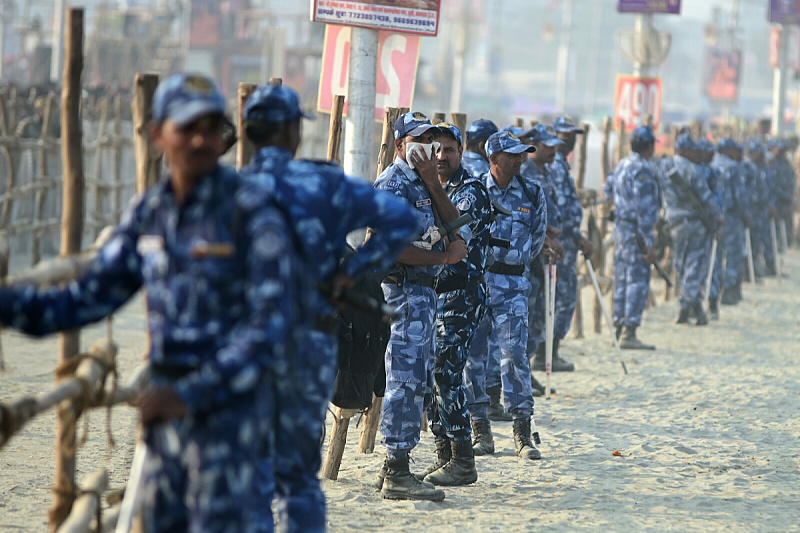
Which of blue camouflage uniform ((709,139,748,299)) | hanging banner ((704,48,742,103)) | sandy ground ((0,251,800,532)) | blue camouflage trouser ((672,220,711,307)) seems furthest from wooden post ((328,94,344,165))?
hanging banner ((704,48,742,103))

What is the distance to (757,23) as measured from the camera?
19050 cm

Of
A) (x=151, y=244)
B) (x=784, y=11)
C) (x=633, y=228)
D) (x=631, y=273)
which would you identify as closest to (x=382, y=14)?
(x=151, y=244)

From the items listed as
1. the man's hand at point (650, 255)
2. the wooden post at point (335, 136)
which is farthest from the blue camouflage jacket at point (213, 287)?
the man's hand at point (650, 255)

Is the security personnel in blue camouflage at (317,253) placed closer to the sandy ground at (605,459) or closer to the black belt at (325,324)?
the black belt at (325,324)

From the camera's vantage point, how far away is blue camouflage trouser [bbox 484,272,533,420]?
22.6ft

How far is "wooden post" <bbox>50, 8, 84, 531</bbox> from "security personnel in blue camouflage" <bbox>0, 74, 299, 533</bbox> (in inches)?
42.7

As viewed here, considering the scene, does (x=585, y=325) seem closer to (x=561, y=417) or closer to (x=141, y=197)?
(x=561, y=417)

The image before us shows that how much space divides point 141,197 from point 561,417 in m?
5.78

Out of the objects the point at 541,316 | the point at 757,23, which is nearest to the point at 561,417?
the point at 541,316

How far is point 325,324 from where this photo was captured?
12.9 ft

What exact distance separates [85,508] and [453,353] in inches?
105

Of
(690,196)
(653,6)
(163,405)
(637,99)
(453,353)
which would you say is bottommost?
(453,353)

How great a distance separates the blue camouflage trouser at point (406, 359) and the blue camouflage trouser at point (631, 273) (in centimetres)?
657

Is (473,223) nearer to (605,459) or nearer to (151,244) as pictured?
(605,459)
